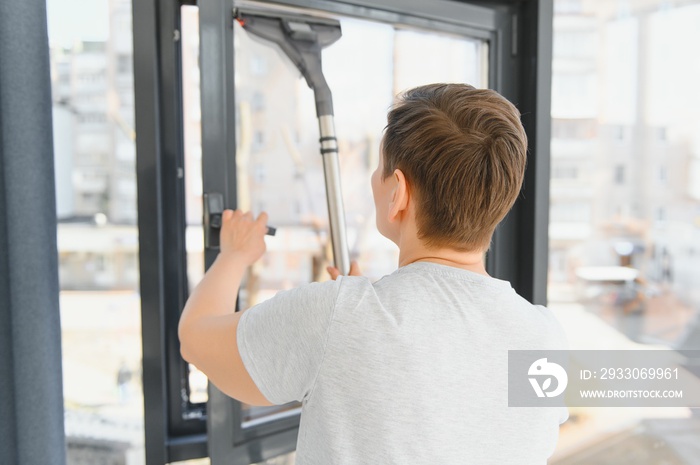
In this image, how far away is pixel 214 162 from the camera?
1074mm

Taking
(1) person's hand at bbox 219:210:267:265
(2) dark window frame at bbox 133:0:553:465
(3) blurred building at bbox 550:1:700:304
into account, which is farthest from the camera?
(3) blurred building at bbox 550:1:700:304

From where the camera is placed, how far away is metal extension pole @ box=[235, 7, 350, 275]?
1116 mm

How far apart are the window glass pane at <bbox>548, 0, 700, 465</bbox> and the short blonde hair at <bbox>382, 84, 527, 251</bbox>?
1.15m

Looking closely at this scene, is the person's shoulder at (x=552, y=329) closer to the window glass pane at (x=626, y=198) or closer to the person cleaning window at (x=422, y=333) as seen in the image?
the person cleaning window at (x=422, y=333)

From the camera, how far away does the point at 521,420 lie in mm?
718

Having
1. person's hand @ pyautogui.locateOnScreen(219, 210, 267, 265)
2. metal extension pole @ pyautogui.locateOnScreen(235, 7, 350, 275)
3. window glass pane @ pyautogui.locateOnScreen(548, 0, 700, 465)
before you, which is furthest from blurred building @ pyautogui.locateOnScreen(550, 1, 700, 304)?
person's hand @ pyautogui.locateOnScreen(219, 210, 267, 265)

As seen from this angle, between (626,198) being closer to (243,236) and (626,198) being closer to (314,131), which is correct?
(314,131)

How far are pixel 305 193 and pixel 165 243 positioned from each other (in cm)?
33

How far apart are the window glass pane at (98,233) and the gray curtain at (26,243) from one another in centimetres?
31

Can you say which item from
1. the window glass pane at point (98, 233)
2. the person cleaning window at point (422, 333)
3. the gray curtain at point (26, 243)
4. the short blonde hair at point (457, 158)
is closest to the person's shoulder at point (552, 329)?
the person cleaning window at point (422, 333)

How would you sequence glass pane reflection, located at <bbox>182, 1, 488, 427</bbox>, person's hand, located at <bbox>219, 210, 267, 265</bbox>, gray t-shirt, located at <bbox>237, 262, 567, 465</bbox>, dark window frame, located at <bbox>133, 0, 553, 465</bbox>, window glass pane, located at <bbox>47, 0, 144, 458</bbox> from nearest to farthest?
gray t-shirt, located at <bbox>237, 262, 567, 465</bbox> < person's hand, located at <bbox>219, 210, 267, 265</bbox> < dark window frame, located at <bbox>133, 0, 553, 465</bbox> < glass pane reflection, located at <bbox>182, 1, 488, 427</bbox> < window glass pane, located at <bbox>47, 0, 144, 458</bbox>

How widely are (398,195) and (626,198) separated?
1.40 meters

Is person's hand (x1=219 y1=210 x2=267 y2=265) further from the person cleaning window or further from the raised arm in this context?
the person cleaning window

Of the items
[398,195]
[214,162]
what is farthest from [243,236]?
[398,195]
